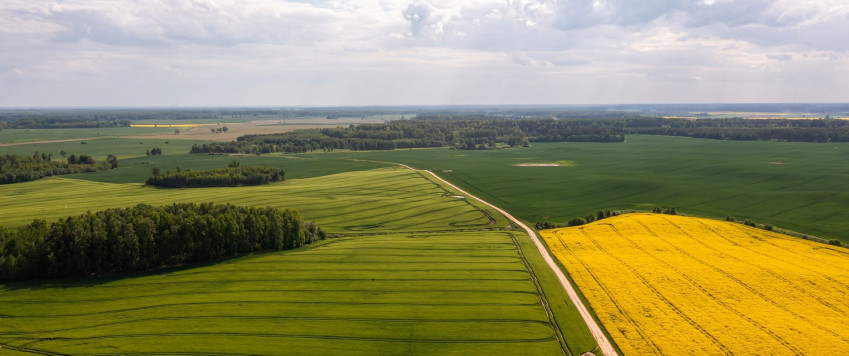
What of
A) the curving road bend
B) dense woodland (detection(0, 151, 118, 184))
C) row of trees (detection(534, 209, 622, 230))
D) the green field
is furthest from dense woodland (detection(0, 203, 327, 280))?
dense woodland (detection(0, 151, 118, 184))

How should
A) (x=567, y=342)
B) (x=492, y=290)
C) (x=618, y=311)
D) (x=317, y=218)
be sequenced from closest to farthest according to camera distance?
(x=567, y=342)
(x=618, y=311)
(x=492, y=290)
(x=317, y=218)

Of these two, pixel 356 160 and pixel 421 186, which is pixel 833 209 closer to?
pixel 421 186

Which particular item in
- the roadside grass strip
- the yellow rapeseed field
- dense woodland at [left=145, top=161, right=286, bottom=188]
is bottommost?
the roadside grass strip

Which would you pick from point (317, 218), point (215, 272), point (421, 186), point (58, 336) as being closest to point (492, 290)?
point (215, 272)

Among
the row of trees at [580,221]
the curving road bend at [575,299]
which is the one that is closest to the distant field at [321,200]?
the row of trees at [580,221]

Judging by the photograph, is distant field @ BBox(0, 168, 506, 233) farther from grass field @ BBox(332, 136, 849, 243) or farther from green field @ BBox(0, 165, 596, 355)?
grass field @ BBox(332, 136, 849, 243)
